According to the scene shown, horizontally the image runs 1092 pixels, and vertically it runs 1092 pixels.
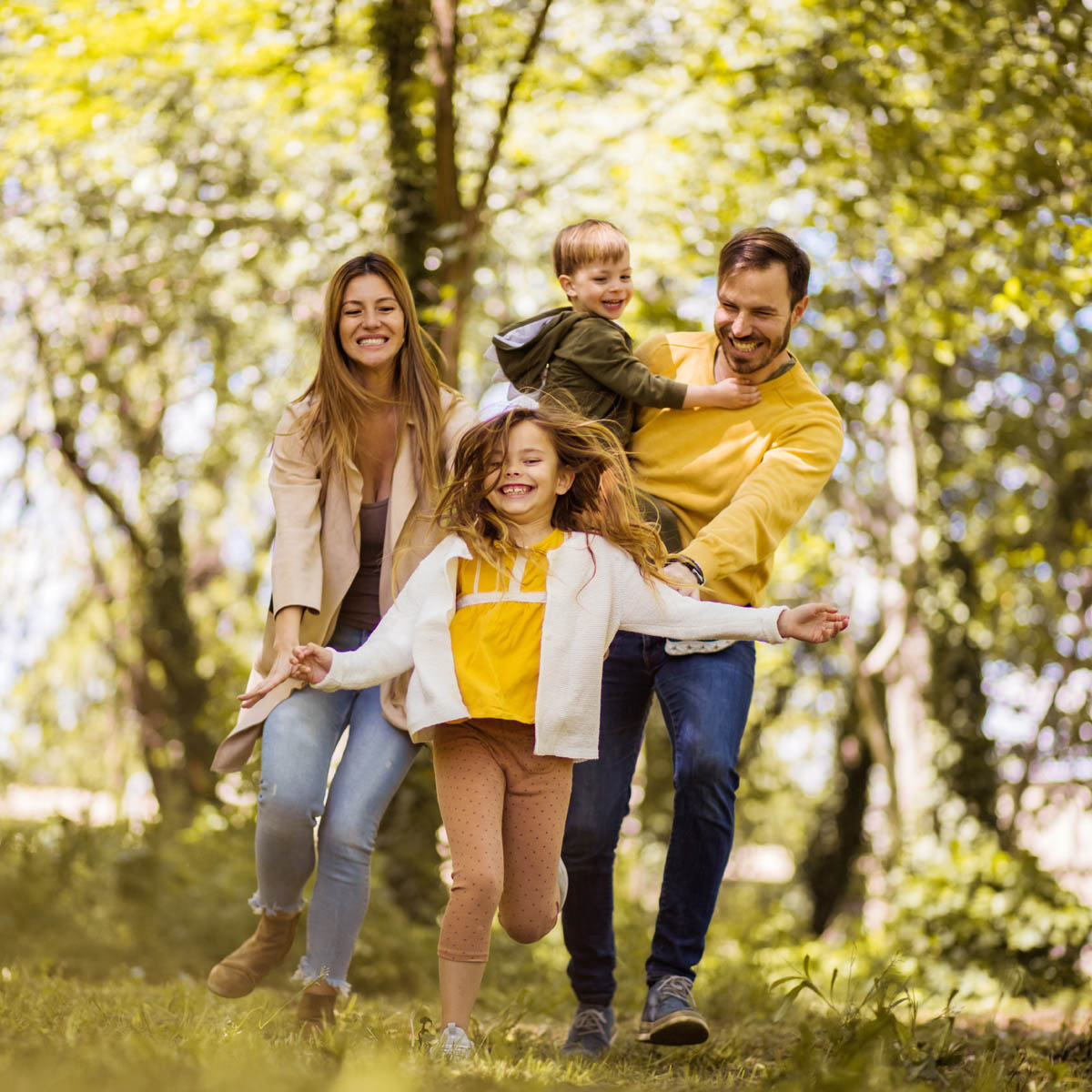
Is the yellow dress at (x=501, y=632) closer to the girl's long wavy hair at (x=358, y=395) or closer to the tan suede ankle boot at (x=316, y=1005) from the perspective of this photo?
the girl's long wavy hair at (x=358, y=395)

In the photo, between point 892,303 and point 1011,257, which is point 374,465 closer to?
point 1011,257

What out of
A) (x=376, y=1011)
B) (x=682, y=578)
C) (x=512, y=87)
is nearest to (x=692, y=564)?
(x=682, y=578)

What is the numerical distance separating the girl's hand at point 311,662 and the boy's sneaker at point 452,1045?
97 centimetres

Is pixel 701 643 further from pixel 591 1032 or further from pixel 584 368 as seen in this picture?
pixel 591 1032

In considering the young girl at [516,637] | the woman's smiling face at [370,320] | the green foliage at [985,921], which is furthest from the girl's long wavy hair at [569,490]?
the green foliage at [985,921]

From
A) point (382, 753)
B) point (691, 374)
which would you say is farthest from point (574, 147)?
point (382, 753)

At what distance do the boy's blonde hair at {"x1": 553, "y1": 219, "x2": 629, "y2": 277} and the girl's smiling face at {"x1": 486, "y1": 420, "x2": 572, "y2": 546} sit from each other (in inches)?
31.1

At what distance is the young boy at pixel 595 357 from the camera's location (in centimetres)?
402

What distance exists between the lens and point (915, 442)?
12.3 m

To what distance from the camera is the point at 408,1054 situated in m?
3.11

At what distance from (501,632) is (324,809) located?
798 mm

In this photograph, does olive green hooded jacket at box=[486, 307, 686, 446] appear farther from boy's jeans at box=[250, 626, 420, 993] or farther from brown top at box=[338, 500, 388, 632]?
boy's jeans at box=[250, 626, 420, 993]

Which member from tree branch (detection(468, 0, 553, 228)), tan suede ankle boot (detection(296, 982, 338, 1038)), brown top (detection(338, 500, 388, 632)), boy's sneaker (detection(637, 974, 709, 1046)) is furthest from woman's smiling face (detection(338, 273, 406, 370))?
tree branch (detection(468, 0, 553, 228))

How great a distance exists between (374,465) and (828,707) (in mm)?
14100
